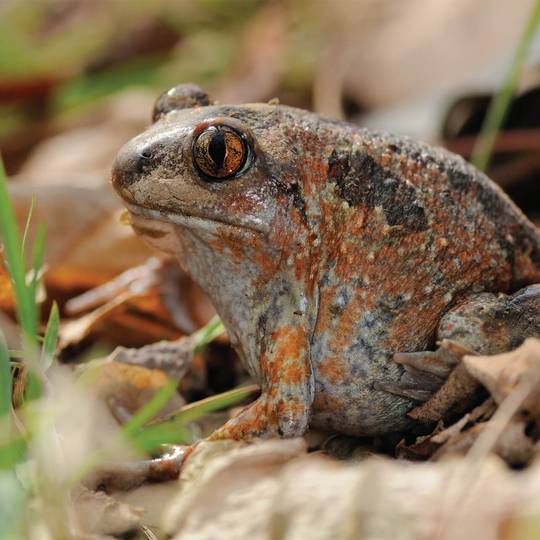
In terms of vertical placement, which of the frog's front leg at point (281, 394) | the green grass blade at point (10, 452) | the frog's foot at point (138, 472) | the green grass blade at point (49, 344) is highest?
the green grass blade at point (49, 344)

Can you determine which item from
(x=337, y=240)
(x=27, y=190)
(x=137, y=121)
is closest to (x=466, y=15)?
(x=137, y=121)

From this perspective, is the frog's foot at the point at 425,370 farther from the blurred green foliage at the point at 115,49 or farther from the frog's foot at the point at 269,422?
the blurred green foliage at the point at 115,49

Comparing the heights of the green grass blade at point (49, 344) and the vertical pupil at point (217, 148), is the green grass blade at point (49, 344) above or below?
below

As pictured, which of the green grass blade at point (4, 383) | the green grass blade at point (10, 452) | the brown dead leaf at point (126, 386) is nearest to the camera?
the green grass blade at point (10, 452)

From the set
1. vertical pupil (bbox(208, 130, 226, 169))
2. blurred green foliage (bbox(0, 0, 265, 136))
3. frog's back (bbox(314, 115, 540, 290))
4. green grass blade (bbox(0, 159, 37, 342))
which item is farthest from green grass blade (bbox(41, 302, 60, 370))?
blurred green foliage (bbox(0, 0, 265, 136))

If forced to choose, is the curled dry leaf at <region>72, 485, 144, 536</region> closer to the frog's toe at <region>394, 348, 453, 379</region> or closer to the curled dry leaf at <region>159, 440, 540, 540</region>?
the curled dry leaf at <region>159, 440, 540, 540</region>

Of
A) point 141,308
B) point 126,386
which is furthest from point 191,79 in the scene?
point 126,386

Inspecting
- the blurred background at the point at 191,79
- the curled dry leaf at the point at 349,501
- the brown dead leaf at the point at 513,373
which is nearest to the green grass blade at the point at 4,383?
the curled dry leaf at the point at 349,501

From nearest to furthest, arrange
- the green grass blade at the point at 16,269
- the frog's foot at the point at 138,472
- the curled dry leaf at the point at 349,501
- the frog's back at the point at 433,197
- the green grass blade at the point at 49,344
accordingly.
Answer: the curled dry leaf at the point at 349,501
the green grass blade at the point at 16,269
the green grass blade at the point at 49,344
the frog's foot at the point at 138,472
the frog's back at the point at 433,197
